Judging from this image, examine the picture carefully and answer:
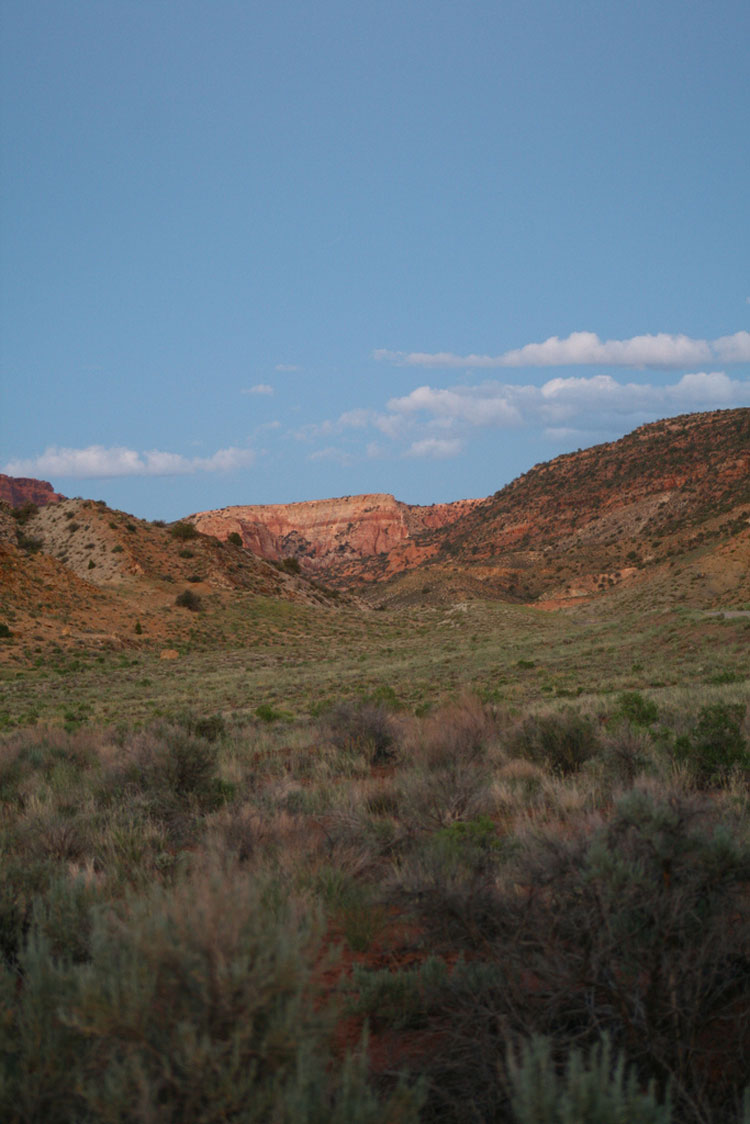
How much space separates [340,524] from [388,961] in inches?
5965

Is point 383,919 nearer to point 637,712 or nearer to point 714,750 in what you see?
point 714,750

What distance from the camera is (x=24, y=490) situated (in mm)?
149750

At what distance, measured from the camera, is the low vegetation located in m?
2.15

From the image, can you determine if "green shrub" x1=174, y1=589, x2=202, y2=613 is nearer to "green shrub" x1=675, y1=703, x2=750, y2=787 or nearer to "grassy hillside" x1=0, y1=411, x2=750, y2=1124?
"grassy hillside" x1=0, y1=411, x2=750, y2=1124

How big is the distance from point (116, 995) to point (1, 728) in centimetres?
1548

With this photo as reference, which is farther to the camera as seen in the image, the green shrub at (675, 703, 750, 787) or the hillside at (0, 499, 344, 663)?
the hillside at (0, 499, 344, 663)

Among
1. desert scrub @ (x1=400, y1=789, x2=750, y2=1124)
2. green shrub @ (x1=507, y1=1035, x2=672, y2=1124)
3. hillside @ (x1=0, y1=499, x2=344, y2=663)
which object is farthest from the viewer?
hillside @ (x1=0, y1=499, x2=344, y2=663)

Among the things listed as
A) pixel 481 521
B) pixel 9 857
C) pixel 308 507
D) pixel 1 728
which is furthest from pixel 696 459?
pixel 308 507

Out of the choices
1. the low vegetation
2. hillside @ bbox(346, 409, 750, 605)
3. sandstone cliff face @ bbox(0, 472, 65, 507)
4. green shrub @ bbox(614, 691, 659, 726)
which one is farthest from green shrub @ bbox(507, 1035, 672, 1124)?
sandstone cliff face @ bbox(0, 472, 65, 507)

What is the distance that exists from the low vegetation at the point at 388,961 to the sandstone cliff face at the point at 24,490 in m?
155

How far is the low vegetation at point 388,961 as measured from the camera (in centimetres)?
215

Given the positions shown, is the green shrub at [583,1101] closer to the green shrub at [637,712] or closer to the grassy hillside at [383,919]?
the grassy hillside at [383,919]

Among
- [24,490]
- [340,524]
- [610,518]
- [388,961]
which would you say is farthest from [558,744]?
[24,490]

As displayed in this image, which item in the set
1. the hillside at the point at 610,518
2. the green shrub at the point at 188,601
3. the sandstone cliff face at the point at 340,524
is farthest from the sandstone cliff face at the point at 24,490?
the green shrub at the point at 188,601
